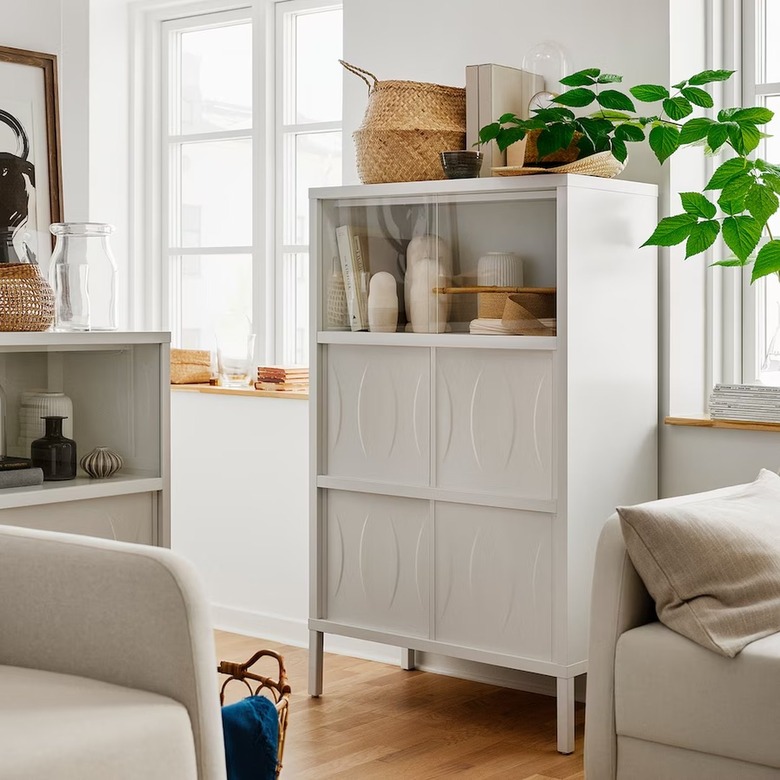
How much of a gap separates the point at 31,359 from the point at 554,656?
1451 mm

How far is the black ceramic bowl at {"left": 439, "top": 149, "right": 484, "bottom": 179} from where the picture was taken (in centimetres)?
330

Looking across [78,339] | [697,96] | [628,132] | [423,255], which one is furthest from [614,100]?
[78,339]

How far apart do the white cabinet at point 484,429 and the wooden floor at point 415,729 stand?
0.14 m

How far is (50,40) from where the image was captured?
342 cm

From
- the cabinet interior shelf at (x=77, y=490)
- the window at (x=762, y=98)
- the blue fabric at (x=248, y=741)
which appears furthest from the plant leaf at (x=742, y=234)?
the blue fabric at (x=248, y=741)

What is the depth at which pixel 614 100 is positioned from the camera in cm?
326

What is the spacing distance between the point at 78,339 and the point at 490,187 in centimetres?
108

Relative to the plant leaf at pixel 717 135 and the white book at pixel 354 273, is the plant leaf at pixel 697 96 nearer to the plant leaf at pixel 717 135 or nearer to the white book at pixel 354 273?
the plant leaf at pixel 717 135

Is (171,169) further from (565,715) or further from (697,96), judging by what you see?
(565,715)

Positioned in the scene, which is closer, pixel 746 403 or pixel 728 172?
pixel 728 172

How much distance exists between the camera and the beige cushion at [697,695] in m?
2.31

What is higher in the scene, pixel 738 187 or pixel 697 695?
pixel 738 187

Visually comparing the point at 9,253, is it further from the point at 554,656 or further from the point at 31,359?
the point at 554,656

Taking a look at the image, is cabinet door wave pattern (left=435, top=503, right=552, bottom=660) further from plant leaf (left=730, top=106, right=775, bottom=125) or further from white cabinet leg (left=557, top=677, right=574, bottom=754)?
plant leaf (left=730, top=106, right=775, bottom=125)
